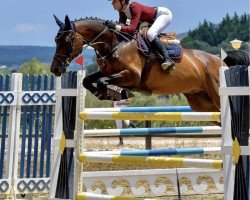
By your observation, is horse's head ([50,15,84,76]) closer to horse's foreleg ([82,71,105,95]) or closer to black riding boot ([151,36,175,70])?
horse's foreleg ([82,71,105,95])

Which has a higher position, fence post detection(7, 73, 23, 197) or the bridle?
the bridle

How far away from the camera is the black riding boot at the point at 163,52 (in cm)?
518

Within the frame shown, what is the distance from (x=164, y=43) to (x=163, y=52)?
0.23 meters

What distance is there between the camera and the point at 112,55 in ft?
16.5

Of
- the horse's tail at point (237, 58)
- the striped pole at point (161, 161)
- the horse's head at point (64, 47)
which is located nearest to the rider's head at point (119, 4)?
the horse's head at point (64, 47)

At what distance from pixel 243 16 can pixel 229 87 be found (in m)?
108

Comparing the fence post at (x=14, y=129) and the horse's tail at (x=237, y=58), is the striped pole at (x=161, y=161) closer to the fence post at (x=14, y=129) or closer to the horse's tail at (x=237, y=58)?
the fence post at (x=14, y=129)

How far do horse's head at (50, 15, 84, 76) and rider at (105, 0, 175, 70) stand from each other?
1.31 ft

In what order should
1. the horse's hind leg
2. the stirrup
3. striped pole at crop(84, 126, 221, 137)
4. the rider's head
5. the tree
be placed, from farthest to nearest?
the tree
the horse's hind leg
the stirrup
the rider's head
striped pole at crop(84, 126, 221, 137)

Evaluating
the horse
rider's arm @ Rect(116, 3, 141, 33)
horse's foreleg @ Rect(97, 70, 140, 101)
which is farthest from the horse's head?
rider's arm @ Rect(116, 3, 141, 33)

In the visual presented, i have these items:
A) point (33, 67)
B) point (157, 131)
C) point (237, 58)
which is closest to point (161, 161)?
point (157, 131)

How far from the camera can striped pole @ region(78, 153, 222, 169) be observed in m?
3.80

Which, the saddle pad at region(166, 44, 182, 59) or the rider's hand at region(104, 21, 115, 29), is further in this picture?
the saddle pad at region(166, 44, 182, 59)

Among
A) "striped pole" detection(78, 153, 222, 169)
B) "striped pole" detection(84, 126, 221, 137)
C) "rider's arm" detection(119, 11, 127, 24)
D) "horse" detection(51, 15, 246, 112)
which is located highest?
"rider's arm" detection(119, 11, 127, 24)
